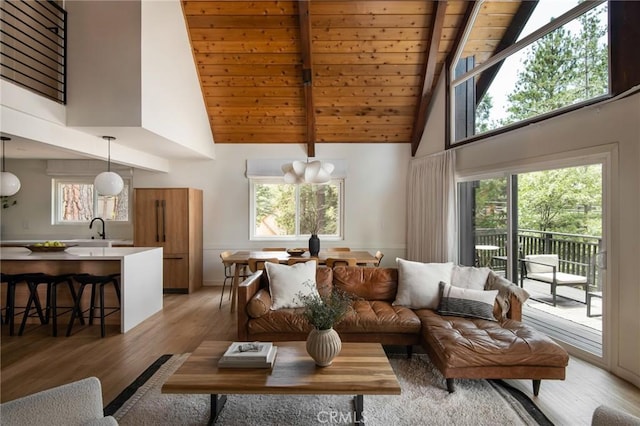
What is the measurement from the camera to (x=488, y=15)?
433cm

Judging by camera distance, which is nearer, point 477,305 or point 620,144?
point 620,144

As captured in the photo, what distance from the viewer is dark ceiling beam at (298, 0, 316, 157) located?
166 inches

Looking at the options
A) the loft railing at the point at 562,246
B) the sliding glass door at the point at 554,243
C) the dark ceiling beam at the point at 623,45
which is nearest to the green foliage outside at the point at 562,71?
the dark ceiling beam at the point at 623,45

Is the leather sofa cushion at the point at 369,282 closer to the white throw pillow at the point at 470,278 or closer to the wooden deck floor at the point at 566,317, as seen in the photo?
the white throw pillow at the point at 470,278

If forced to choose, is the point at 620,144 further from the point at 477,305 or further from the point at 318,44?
the point at 318,44

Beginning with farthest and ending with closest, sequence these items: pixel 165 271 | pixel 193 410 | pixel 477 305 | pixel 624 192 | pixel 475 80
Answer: pixel 165 271 → pixel 475 80 → pixel 477 305 → pixel 624 192 → pixel 193 410

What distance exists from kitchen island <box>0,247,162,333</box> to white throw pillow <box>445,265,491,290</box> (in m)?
3.65

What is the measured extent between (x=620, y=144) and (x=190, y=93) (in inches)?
202

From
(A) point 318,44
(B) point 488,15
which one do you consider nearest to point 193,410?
(A) point 318,44

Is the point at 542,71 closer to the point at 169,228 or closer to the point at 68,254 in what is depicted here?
the point at 169,228

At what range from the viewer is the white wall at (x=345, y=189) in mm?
6113

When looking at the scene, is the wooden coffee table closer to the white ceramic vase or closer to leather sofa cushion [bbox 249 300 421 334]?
the white ceramic vase

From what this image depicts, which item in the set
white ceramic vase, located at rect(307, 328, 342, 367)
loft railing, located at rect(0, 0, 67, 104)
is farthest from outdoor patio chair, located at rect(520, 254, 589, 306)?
loft railing, located at rect(0, 0, 67, 104)

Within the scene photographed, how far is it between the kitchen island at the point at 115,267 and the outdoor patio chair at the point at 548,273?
4682mm
